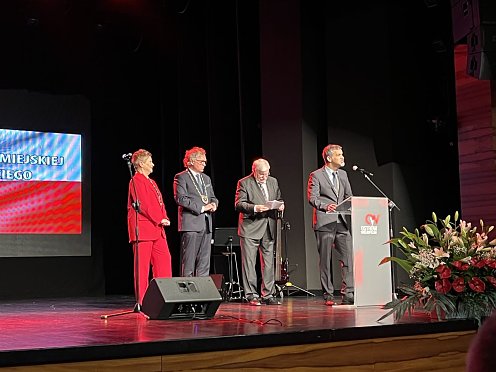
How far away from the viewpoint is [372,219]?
6.53 m

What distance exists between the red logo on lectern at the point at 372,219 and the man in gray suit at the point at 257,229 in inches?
57.8

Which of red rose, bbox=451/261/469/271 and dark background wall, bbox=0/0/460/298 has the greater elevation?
dark background wall, bbox=0/0/460/298

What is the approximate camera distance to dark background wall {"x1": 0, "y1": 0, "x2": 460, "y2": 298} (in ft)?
32.3

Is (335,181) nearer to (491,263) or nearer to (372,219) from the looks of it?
(372,219)

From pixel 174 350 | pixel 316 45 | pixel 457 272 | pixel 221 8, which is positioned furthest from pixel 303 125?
pixel 174 350

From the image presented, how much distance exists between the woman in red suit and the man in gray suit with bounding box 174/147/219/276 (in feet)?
3.10

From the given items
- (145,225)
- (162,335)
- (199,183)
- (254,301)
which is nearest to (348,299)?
(254,301)

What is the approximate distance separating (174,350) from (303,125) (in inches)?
274

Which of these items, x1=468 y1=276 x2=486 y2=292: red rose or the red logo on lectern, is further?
the red logo on lectern

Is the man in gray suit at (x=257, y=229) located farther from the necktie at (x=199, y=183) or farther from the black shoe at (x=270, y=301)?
the necktie at (x=199, y=183)

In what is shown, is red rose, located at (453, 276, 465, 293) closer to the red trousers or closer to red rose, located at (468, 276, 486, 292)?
red rose, located at (468, 276, 486, 292)

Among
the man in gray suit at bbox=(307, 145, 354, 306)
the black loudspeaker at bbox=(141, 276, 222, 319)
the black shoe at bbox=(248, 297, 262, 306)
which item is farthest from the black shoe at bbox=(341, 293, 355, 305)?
the black loudspeaker at bbox=(141, 276, 222, 319)

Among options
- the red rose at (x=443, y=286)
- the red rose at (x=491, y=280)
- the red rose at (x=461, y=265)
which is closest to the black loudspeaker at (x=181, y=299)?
the red rose at (x=443, y=286)

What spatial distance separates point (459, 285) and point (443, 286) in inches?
3.6
